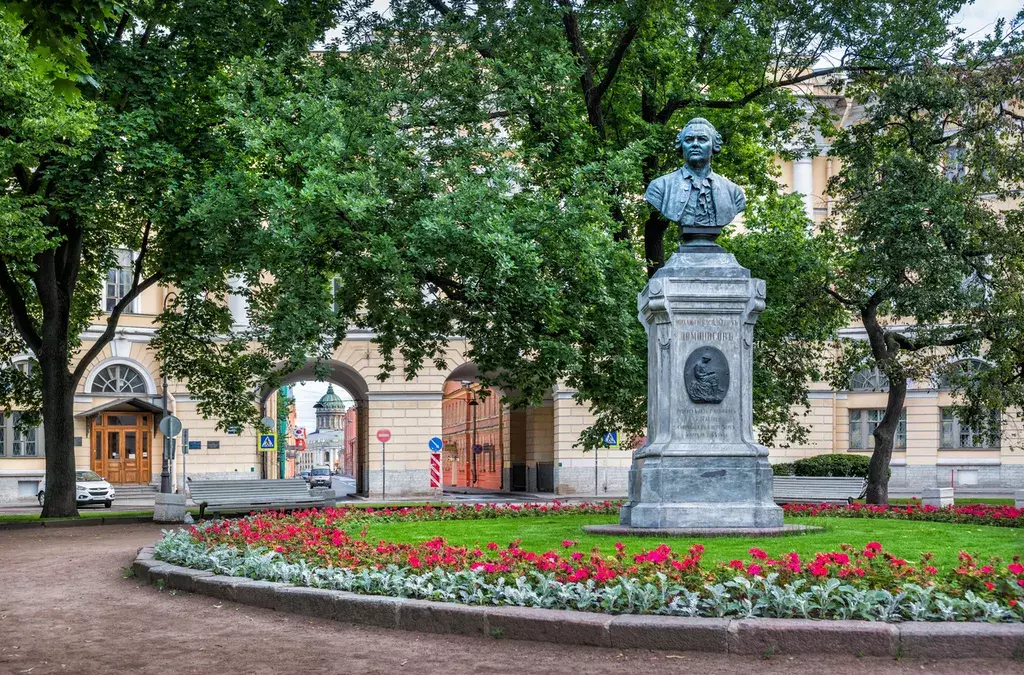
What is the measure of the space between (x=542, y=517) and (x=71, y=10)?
1107cm

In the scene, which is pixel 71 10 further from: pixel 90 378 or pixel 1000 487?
pixel 1000 487

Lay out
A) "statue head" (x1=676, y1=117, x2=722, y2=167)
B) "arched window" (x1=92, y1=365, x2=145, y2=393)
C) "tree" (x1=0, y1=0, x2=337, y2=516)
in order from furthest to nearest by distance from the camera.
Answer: "arched window" (x1=92, y1=365, x2=145, y2=393), "tree" (x1=0, y1=0, x2=337, y2=516), "statue head" (x1=676, y1=117, x2=722, y2=167)

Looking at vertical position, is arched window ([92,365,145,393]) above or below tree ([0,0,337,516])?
below

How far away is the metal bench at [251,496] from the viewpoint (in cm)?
2400

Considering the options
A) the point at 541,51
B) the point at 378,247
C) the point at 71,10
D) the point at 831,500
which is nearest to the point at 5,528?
the point at 378,247

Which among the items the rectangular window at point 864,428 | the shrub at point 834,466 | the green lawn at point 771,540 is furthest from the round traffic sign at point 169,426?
the rectangular window at point 864,428

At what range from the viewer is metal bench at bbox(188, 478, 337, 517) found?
24.0 m

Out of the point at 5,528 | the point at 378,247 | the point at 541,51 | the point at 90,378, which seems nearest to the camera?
the point at 378,247

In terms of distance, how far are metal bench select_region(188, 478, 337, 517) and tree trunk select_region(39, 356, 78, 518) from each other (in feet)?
A: 7.99

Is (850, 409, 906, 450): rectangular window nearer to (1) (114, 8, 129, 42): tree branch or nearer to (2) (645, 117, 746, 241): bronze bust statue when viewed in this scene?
(1) (114, 8, 129, 42): tree branch

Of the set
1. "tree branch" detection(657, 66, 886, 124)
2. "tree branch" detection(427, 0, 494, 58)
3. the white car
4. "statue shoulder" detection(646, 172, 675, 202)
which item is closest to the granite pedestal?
"statue shoulder" detection(646, 172, 675, 202)

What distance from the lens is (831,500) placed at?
79.3 feet

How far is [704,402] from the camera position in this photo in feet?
43.2

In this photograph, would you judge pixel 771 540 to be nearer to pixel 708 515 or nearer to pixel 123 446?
pixel 708 515
